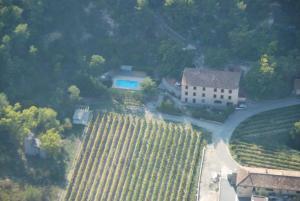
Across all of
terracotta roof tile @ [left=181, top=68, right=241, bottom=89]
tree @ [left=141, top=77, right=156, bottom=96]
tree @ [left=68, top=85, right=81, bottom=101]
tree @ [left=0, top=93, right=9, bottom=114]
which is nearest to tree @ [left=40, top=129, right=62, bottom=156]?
tree @ [left=0, top=93, right=9, bottom=114]

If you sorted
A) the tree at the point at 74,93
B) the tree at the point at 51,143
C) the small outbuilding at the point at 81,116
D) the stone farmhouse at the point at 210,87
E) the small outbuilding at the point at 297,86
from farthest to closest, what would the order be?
1. the small outbuilding at the point at 297,86
2. the tree at the point at 74,93
3. the small outbuilding at the point at 81,116
4. the stone farmhouse at the point at 210,87
5. the tree at the point at 51,143

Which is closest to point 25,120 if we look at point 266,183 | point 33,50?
point 33,50

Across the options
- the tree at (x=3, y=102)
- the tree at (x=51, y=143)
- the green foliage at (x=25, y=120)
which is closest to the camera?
the tree at (x=51, y=143)

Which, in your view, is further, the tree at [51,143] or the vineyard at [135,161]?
the tree at [51,143]

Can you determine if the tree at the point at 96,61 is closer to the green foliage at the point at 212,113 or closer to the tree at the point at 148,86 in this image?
the tree at the point at 148,86

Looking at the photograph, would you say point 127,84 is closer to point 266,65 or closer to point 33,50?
point 33,50

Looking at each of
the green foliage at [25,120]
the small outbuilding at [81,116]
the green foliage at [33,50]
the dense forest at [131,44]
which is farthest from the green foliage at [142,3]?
the green foliage at [25,120]

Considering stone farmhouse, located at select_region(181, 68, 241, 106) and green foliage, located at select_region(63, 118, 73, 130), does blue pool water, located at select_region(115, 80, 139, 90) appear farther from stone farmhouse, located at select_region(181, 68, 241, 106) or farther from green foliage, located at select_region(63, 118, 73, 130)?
green foliage, located at select_region(63, 118, 73, 130)

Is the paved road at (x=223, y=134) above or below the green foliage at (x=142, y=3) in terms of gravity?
below
